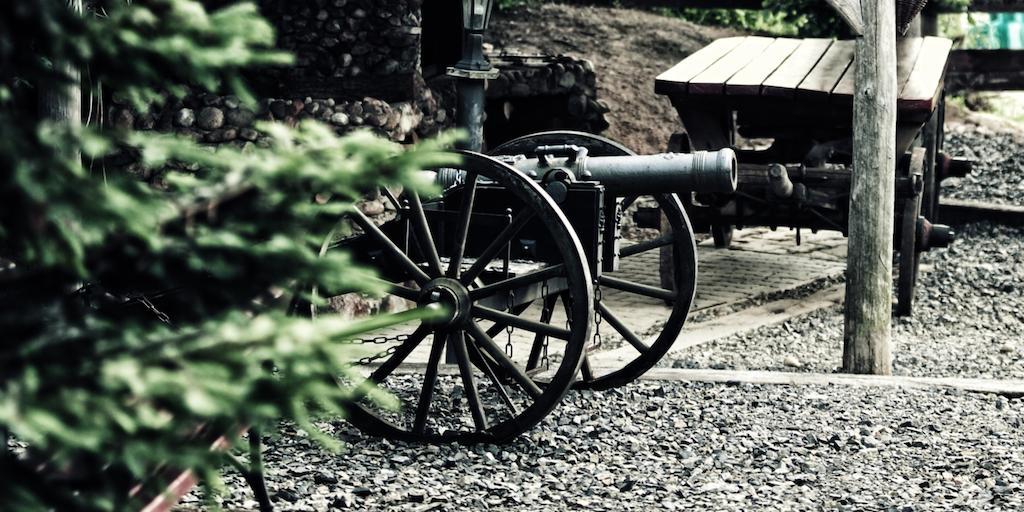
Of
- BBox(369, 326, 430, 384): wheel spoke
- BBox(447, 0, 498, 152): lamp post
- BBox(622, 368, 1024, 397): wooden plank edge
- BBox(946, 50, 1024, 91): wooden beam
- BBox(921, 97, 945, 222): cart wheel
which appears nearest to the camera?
BBox(369, 326, 430, 384): wheel spoke

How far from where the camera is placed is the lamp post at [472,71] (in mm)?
5902

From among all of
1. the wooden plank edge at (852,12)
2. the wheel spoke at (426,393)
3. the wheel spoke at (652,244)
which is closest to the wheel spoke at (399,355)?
the wheel spoke at (426,393)

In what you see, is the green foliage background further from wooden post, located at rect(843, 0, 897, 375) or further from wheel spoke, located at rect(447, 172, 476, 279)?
wooden post, located at rect(843, 0, 897, 375)

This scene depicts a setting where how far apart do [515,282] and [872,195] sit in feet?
6.51

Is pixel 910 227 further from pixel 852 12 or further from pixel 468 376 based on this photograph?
pixel 468 376

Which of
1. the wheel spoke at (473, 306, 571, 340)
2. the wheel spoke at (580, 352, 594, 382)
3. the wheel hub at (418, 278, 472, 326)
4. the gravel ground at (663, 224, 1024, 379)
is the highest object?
the wheel hub at (418, 278, 472, 326)

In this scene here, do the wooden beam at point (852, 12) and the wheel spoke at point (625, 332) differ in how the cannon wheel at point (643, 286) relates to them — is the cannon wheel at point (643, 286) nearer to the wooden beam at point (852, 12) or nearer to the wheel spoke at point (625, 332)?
the wheel spoke at point (625, 332)

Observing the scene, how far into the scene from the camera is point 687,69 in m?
7.37

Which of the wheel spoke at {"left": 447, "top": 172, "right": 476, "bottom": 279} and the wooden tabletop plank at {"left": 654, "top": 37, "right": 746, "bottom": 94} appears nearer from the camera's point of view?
the wheel spoke at {"left": 447, "top": 172, "right": 476, "bottom": 279}

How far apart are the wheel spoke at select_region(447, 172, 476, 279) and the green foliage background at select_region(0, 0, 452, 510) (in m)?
2.47

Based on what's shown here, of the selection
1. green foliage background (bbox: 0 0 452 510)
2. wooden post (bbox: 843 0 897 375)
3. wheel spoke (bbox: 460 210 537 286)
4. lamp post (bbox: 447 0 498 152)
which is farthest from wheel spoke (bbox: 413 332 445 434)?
green foliage background (bbox: 0 0 452 510)

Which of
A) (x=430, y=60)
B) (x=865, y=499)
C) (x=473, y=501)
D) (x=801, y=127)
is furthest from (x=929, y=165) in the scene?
(x=473, y=501)

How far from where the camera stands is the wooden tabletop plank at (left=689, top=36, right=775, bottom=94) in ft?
23.1

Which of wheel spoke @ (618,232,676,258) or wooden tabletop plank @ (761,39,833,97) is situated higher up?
wooden tabletop plank @ (761,39,833,97)
